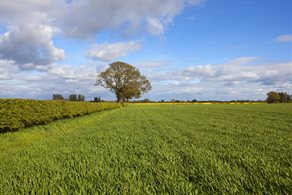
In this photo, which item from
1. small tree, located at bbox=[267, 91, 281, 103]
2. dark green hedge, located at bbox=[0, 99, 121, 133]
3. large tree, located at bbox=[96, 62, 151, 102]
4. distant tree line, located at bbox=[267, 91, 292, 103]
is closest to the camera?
dark green hedge, located at bbox=[0, 99, 121, 133]

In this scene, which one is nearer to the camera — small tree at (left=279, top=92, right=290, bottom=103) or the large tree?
the large tree

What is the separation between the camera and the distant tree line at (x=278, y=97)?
131625 millimetres

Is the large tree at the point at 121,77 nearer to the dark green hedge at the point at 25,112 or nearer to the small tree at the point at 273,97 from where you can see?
the dark green hedge at the point at 25,112

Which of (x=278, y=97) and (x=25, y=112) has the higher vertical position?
(x=278, y=97)

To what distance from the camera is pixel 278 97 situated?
433ft

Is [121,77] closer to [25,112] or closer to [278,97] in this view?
[25,112]

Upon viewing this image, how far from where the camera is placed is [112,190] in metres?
3.76

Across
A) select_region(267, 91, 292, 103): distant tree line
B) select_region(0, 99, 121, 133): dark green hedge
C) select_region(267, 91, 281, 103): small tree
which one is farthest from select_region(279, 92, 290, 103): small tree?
select_region(0, 99, 121, 133): dark green hedge

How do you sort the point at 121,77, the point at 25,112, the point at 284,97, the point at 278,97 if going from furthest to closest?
1. the point at 284,97
2. the point at 278,97
3. the point at 121,77
4. the point at 25,112

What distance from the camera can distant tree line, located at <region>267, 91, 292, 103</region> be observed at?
13162cm

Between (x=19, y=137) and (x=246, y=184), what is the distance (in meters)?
11.3

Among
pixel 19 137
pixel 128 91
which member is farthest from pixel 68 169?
pixel 128 91

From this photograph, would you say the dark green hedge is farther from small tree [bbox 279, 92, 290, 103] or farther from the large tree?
small tree [bbox 279, 92, 290, 103]

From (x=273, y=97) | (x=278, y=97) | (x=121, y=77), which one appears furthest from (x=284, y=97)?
(x=121, y=77)
